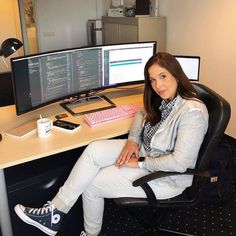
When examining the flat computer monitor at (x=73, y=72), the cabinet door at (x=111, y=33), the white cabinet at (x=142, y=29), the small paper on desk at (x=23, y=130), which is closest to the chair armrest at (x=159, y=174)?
the small paper on desk at (x=23, y=130)

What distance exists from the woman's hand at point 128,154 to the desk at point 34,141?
4.0 inches

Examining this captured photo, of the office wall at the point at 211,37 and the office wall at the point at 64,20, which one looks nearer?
the office wall at the point at 211,37

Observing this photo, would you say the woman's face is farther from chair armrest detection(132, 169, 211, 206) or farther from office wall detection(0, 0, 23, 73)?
office wall detection(0, 0, 23, 73)

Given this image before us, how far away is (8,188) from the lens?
1.52 m

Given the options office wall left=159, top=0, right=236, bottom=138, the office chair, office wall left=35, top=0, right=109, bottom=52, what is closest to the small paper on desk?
the office chair

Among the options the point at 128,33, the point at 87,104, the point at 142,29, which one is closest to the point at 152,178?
the point at 87,104

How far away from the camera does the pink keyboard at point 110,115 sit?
180 centimetres

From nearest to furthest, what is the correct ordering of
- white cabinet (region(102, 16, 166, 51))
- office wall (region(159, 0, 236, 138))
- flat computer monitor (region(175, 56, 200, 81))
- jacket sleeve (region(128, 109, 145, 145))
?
1. jacket sleeve (region(128, 109, 145, 145))
2. flat computer monitor (region(175, 56, 200, 81))
3. office wall (region(159, 0, 236, 138))
4. white cabinet (region(102, 16, 166, 51))

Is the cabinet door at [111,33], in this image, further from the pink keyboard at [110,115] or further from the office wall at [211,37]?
the pink keyboard at [110,115]

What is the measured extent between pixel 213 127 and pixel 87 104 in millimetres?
1003

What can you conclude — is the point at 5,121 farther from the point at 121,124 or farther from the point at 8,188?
the point at 121,124

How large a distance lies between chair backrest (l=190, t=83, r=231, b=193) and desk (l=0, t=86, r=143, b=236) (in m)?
0.51

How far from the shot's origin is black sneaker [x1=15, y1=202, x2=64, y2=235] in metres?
1.50

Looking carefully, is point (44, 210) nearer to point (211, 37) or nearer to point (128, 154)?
point (128, 154)
